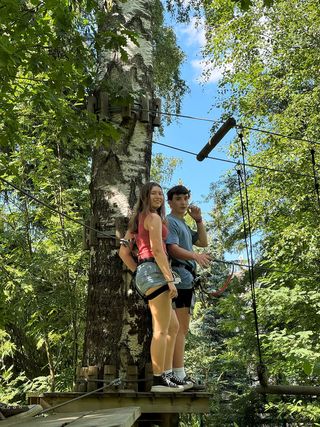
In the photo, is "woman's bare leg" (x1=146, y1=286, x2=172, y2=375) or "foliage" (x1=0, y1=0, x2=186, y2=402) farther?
"foliage" (x1=0, y1=0, x2=186, y2=402)

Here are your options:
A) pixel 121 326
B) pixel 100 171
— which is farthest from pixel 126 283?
pixel 100 171

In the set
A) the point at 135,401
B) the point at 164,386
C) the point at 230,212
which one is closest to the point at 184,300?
the point at 164,386

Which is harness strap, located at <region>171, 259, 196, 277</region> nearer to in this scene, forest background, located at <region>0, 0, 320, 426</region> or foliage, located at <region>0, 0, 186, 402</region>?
forest background, located at <region>0, 0, 320, 426</region>

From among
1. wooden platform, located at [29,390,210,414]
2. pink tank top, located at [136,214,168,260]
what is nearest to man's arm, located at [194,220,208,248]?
pink tank top, located at [136,214,168,260]

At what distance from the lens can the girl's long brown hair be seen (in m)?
2.80

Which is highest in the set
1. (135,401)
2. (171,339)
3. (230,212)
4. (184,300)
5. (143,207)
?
(230,212)

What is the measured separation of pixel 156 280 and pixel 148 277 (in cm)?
5

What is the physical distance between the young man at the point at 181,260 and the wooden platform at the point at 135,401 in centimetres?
24

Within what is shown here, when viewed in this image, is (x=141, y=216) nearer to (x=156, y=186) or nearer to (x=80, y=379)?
(x=156, y=186)

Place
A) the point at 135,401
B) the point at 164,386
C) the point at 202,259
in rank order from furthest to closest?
the point at 202,259 < the point at 164,386 < the point at 135,401

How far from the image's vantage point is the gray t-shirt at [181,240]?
9.89 ft

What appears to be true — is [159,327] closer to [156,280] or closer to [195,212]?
[156,280]

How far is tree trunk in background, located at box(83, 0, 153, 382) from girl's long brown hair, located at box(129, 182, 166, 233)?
140mm

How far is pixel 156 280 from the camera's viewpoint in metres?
2.64
